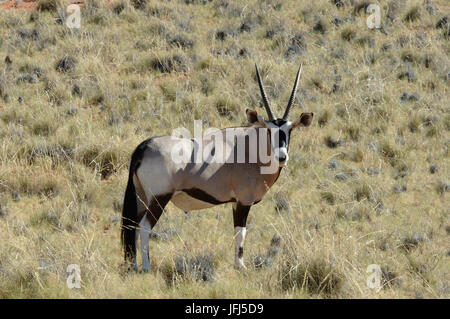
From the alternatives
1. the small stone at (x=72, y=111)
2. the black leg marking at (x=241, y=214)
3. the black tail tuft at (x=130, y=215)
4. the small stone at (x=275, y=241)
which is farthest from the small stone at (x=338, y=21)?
the black tail tuft at (x=130, y=215)

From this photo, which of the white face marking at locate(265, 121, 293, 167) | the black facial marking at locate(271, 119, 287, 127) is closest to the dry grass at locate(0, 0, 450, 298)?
the white face marking at locate(265, 121, 293, 167)

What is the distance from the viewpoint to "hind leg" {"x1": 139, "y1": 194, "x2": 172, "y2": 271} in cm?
740

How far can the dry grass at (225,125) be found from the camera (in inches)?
273

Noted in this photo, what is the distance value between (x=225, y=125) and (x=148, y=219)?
5.13 meters

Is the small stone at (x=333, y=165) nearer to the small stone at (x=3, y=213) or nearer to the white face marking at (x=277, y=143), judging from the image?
the white face marking at (x=277, y=143)

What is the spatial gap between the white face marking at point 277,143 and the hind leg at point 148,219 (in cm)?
118

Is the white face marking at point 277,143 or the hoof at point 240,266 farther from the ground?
the white face marking at point 277,143

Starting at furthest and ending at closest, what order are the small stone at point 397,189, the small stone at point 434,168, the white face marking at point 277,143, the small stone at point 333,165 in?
the small stone at point 333,165 → the small stone at point 434,168 → the small stone at point 397,189 → the white face marking at point 277,143

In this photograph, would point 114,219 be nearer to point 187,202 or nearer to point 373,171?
point 187,202

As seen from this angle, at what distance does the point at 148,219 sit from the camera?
24.6ft

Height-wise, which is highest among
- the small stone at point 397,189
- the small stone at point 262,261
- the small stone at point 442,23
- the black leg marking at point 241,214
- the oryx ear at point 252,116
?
the small stone at point 442,23
